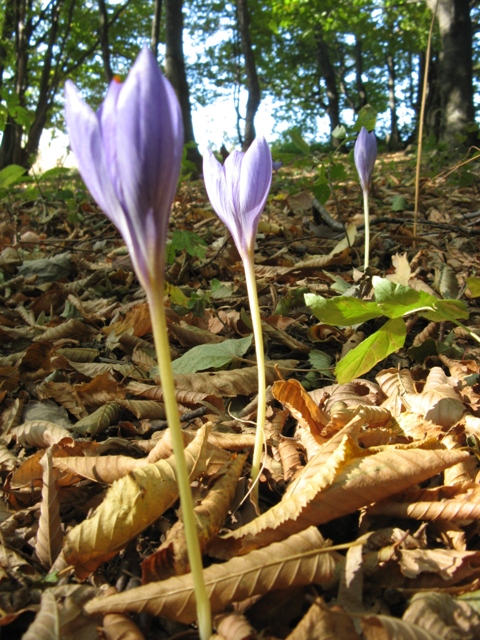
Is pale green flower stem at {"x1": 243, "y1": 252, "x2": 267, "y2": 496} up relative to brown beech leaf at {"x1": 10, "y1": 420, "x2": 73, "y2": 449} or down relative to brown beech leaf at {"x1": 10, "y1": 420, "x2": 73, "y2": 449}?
up

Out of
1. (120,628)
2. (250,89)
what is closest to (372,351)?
(120,628)

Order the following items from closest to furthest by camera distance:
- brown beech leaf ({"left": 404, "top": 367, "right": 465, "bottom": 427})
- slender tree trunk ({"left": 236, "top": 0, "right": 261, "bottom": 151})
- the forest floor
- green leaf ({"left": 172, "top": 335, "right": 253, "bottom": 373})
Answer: the forest floor → brown beech leaf ({"left": 404, "top": 367, "right": 465, "bottom": 427}) → green leaf ({"left": 172, "top": 335, "right": 253, "bottom": 373}) → slender tree trunk ({"left": 236, "top": 0, "right": 261, "bottom": 151})

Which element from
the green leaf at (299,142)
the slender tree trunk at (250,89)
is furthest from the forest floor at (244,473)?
the slender tree trunk at (250,89)

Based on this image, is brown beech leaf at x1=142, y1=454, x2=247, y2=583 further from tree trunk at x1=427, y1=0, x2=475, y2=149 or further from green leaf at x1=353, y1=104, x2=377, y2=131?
tree trunk at x1=427, y1=0, x2=475, y2=149

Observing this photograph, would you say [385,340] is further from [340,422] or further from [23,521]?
[23,521]

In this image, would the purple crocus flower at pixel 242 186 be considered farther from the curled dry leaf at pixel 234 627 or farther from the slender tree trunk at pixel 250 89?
the slender tree trunk at pixel 250 89

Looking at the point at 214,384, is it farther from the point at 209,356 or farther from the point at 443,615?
the point at 443,615

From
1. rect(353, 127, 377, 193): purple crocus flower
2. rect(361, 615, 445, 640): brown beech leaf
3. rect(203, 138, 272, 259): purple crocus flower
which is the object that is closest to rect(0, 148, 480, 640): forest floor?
rect(361, 615, 445, 640): brown beech leaf
